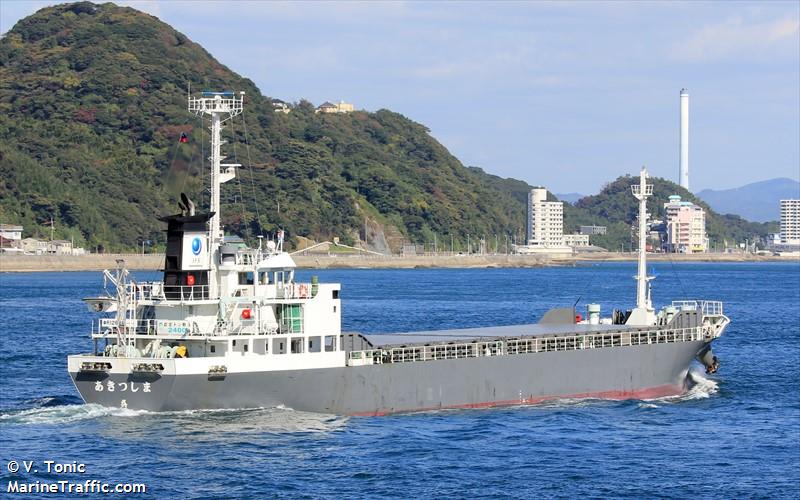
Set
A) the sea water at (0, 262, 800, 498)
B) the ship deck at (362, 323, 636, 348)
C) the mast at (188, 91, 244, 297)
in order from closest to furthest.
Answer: the sea water at (0, 262, 800, 498)
the mast at (188, 91, 244, 297)
the ship deck at (362, 323, 636, 348)

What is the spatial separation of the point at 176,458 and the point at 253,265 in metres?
7.39

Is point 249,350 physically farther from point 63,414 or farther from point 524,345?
point 524,345

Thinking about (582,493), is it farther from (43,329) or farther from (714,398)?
(43,329)

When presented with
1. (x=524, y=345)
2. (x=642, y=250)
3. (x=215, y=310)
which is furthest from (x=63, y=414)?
(x=642, y=250)

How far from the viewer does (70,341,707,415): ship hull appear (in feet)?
112

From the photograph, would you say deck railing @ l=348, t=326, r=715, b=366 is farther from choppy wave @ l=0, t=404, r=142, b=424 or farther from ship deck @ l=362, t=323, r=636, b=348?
choppy wave @ l=0, t=404, r=142, b=424

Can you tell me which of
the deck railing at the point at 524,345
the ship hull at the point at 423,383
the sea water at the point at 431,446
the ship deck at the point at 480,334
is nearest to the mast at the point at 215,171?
the ship hull at the point at 423,383

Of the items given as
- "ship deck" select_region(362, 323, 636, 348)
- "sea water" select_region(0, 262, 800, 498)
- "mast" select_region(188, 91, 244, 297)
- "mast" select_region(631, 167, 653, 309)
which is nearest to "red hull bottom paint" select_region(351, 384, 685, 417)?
"sea water" select_region(0, 262, 800, 498)

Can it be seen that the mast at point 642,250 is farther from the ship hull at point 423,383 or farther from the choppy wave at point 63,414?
the choppy wave at point 63,414

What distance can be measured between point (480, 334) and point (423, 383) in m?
5.60

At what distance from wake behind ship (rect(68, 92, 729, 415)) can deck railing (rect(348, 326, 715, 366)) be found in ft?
0.21

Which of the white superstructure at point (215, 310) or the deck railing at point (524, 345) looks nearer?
the white superstructure at point (215, 310)

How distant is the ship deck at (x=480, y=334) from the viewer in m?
40.1

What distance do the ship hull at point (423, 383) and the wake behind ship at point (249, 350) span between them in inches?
1.5
